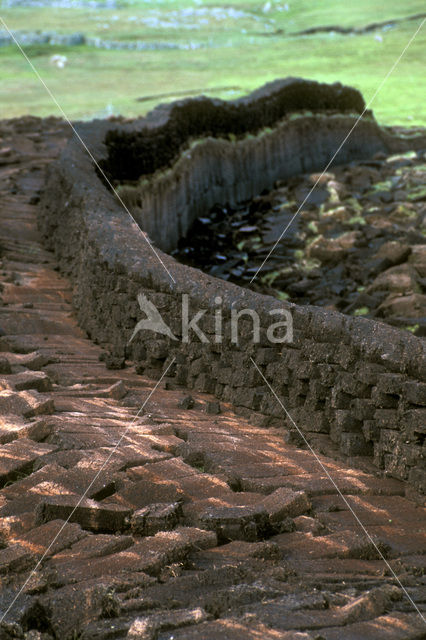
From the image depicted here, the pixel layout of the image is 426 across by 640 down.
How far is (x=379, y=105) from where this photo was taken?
20.7 metres

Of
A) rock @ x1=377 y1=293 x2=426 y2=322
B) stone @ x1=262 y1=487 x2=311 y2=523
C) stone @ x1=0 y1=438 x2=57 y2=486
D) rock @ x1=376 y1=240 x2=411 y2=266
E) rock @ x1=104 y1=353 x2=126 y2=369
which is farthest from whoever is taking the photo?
rock @ x1=376 y1=240 x2=411 y2=266

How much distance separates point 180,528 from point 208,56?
23.2 m

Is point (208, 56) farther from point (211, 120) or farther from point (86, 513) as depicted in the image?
point (86, 513)

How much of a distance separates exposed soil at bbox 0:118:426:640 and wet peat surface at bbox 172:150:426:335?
159 inches

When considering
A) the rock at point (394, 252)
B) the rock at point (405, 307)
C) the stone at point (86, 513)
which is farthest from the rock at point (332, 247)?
the stone at point (86, 513)

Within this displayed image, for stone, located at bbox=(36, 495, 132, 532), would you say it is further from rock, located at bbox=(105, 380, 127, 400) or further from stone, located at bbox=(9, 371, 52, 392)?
rock, located at bbox=(105, 380, 127, 400)

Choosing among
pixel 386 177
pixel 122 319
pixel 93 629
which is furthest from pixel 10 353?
pixel 386 177

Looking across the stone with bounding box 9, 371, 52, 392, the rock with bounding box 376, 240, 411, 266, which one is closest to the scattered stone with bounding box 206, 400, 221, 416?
the stone with bounding box 9, 371, 52, 392

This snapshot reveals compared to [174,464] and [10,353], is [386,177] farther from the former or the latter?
[174,464]

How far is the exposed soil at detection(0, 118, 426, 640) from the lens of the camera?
2893 mm

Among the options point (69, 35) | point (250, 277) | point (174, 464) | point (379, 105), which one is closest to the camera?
point (174, 464)

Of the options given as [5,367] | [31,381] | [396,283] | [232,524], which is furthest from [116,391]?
[396,283]

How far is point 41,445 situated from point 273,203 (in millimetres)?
10155

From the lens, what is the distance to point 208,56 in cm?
2533
